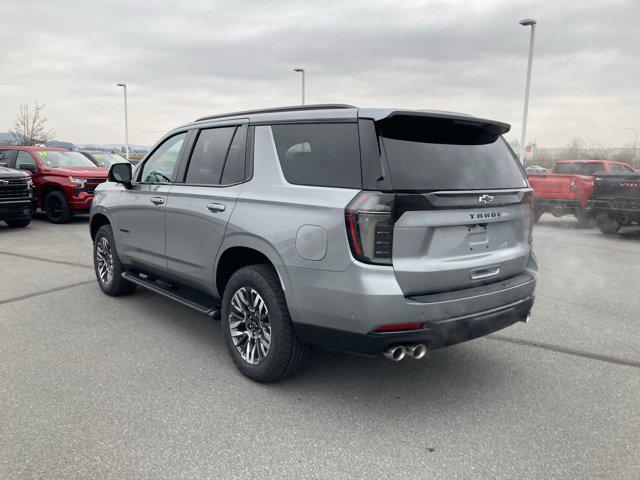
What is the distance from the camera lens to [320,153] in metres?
3.28

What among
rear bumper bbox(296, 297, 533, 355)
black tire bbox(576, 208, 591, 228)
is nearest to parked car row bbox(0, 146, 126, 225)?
rear bumper bbox(296, 297, 533, 355)

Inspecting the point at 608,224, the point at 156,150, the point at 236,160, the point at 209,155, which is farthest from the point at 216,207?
the point at 608,224

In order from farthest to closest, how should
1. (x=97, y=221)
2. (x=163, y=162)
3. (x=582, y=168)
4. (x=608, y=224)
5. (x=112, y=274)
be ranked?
1. (x=582, y=168)
2. (x=608, y=224)
3. (x=97, y=221)
4. (x=112, y=274)
5. (x=163, y=162)

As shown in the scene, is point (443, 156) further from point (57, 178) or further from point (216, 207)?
point (57, 178)

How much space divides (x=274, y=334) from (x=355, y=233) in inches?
36.2

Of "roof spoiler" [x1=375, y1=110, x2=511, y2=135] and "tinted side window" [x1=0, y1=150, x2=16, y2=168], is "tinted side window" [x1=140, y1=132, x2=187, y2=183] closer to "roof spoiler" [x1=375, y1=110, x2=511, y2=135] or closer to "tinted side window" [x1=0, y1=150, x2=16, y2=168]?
"roof spoiler" [x1=375, y1=110, x2=511, y2=135]

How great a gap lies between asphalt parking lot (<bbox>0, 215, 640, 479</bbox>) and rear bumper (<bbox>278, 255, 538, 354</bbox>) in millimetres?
528

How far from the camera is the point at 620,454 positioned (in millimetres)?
2793

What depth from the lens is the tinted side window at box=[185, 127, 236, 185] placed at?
4.09 metres

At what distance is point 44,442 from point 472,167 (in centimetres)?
296

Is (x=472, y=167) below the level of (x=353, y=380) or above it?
above

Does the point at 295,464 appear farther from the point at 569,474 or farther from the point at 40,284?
the point at 40,284

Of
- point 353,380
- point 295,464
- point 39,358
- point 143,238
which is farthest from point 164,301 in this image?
point 295,464

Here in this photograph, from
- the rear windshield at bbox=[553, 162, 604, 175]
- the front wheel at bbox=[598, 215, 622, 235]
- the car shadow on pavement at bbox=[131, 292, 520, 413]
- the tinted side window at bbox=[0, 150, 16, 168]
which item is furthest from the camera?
the rear windshield at bbox=[553, 162, 604, 175]
